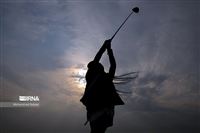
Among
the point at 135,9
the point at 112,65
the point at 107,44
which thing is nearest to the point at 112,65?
the point at 112,65

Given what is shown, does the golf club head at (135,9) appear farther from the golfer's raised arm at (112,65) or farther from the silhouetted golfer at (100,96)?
the golfer's raised arm at (112,65)

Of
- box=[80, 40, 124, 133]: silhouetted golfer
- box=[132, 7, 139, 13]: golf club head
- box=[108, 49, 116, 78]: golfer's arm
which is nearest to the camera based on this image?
box=[80, 40, 124, 133]: silhouetted golfer

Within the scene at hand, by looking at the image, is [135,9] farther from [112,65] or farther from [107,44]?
[112,65]

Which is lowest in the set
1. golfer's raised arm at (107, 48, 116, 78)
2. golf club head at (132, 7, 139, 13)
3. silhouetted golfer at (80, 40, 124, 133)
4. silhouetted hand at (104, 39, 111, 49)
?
silhouetted golfer at (80, 40, 124, 133)

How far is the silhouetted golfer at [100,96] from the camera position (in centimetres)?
475

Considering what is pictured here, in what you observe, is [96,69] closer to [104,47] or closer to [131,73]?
[104,47]

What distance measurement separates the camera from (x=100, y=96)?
4875mm

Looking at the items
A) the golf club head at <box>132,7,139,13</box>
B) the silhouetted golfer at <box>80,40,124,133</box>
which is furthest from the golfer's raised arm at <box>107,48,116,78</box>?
the golf club head at <box>132,7,139,13</box>

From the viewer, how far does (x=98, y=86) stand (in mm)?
4914

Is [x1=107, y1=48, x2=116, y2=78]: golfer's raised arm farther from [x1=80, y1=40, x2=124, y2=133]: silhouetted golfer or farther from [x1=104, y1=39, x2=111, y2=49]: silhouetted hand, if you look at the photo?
[x1=104, y1=39, x2=111, y2=49]: silhouetted hand

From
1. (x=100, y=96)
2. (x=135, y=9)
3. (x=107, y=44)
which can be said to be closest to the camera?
(x=100, y=96)

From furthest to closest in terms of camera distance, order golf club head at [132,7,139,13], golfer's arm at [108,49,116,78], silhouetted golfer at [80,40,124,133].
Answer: golf club head at [132,7,139,13], golfer's arm at [108,49,116,78], silhouetted golfer at [80,40,124,133]

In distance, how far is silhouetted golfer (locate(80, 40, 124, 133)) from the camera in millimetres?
4754

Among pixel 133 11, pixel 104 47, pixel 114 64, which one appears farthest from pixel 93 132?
pixel 133 11
